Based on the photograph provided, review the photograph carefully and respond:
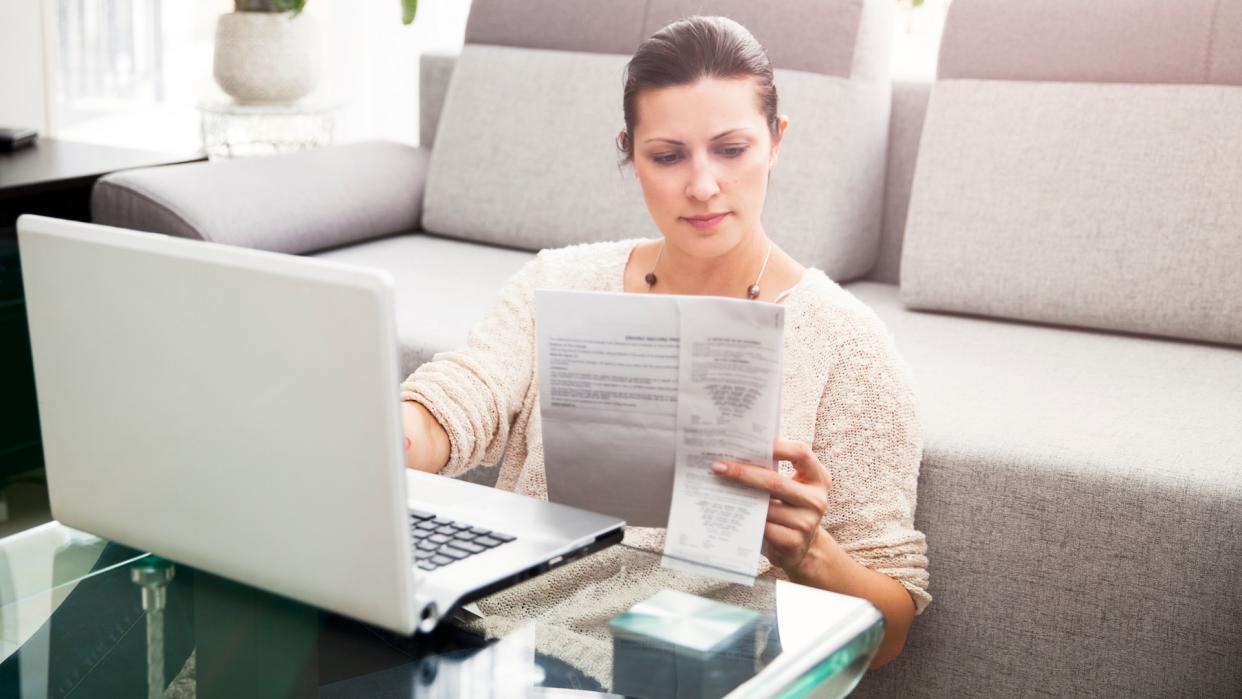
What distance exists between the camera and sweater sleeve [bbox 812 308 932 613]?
1260 millimetres

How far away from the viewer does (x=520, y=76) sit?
251 centimetres

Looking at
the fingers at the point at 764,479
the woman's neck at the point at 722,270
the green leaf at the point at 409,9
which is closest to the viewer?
the fingers at the point at 764,479

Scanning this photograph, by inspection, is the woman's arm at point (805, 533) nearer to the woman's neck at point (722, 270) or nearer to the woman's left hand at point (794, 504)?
the woman's left hand at point (794, 504)

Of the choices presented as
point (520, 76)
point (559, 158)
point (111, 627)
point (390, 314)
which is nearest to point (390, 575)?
point (390, 314)

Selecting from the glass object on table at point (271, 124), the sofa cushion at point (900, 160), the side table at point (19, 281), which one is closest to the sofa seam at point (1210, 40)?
the sofa cushion at point (900, 160)

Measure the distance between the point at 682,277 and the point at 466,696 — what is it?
628 millimetres

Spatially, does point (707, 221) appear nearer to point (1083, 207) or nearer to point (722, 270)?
point (722, 270)

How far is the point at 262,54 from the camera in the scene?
110 inches

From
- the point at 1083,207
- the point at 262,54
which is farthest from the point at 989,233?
the point at 262,54

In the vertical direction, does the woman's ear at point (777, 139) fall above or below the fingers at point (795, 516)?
above

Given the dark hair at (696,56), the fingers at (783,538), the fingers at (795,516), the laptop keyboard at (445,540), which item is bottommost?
the fingers at (783,538)

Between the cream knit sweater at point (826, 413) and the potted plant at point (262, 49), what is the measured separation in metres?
1.60

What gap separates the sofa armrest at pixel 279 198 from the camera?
2.19 m

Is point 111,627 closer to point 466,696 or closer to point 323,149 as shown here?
point 466,696
